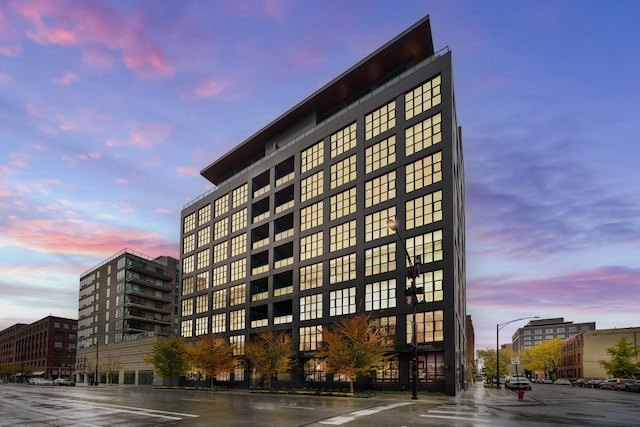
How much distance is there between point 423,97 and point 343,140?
1307 cm

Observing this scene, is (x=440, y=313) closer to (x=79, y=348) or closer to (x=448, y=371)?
(x=448, y=371)

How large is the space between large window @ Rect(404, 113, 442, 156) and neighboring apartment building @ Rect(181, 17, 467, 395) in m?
0.13

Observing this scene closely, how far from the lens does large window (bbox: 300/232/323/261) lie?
65.2 m

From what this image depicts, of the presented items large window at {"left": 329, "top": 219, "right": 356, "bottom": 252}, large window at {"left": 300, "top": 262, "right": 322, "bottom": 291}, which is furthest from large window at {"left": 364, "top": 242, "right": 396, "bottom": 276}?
large window at {"left": 300, "top": 262, "right": 322, "bottom": 291}

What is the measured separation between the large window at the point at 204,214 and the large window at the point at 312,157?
2905cm

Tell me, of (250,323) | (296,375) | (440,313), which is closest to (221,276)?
(250,323)

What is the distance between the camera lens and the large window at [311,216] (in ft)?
217

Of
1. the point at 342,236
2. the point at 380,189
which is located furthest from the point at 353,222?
the point at 380,189

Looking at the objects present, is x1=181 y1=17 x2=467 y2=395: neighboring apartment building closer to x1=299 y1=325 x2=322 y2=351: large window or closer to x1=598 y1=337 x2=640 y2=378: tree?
x1=299 y1=325 x2=322 y2=351: large window

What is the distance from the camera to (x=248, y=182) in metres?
81.6

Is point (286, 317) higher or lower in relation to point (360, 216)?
lower

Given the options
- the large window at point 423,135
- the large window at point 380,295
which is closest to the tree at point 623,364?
the large window at point 380,295

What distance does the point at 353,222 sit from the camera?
60562 millimetres

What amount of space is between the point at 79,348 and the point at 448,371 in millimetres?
125736
